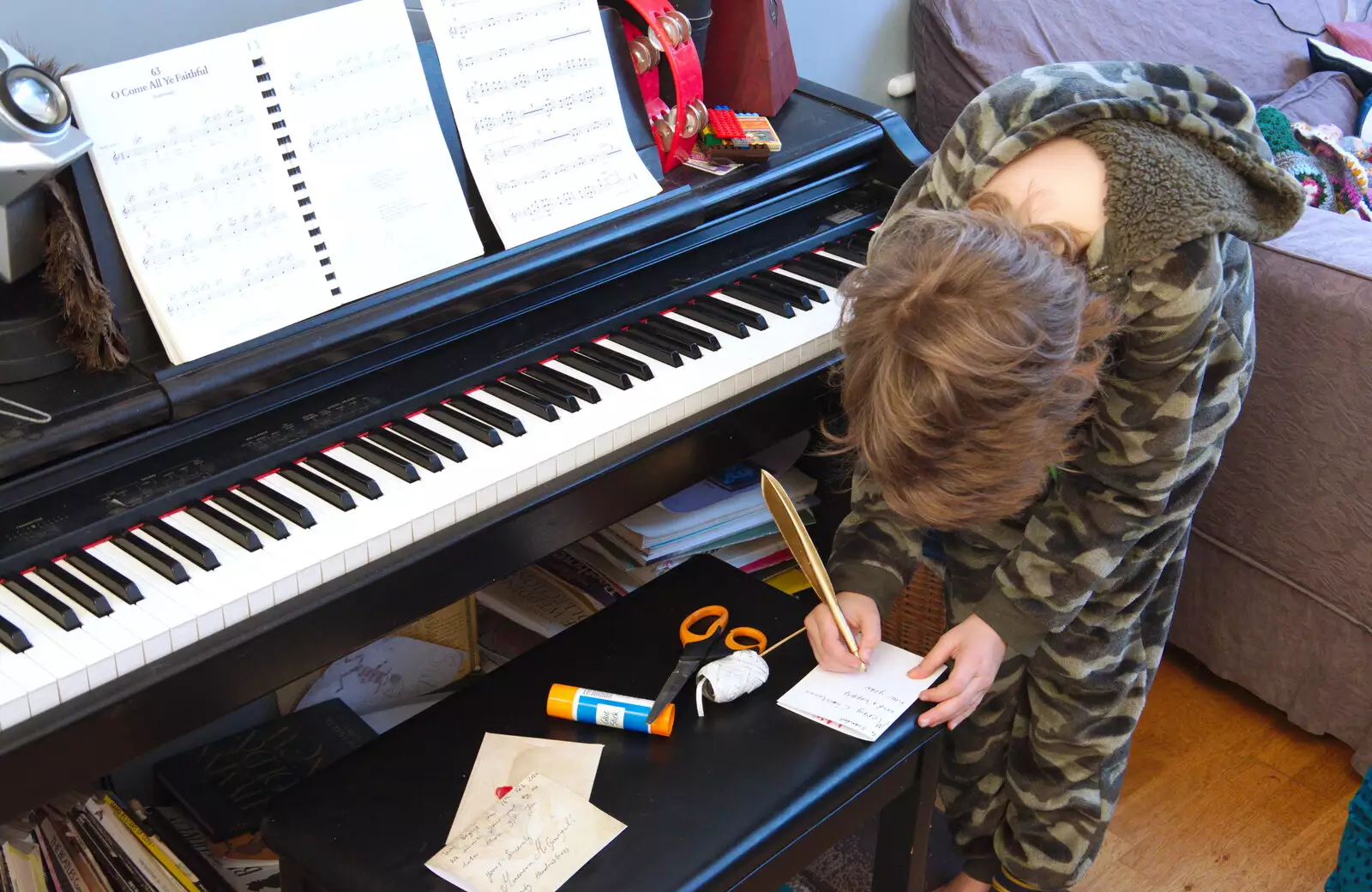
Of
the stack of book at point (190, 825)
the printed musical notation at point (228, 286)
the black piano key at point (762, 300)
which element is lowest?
the stack of book at point (190, 825)

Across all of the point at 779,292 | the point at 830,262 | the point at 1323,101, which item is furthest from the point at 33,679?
the point at 1323,101

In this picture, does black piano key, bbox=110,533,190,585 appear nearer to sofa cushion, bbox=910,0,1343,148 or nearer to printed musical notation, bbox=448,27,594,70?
printed musical notation, bbox=448,27,594,70

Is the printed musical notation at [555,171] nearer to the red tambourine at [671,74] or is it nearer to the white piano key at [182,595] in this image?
the red tambourine at [671,74]

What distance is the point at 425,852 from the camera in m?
1.19

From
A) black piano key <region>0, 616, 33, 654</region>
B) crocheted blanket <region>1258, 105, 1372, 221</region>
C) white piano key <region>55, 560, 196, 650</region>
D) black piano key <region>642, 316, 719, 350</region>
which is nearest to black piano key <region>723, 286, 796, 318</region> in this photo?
black piano key <region>642, 316, 719, 350</region>

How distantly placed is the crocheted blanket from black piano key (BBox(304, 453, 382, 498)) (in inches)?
76.8

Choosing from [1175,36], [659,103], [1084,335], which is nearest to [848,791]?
[1084,335]

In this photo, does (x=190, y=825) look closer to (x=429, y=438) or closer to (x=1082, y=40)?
(x=429, y=438)

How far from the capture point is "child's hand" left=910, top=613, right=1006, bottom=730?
1399 mm

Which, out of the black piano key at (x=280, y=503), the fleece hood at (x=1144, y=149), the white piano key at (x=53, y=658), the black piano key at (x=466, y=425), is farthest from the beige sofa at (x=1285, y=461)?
the white piano key at (x=53, y=658)

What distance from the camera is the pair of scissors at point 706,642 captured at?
54.2 inches

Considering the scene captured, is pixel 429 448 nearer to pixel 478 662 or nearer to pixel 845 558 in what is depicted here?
pixel 845 558

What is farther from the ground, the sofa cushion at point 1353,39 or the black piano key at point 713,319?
the black piano key at point 713,319

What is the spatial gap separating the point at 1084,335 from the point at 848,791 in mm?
527
